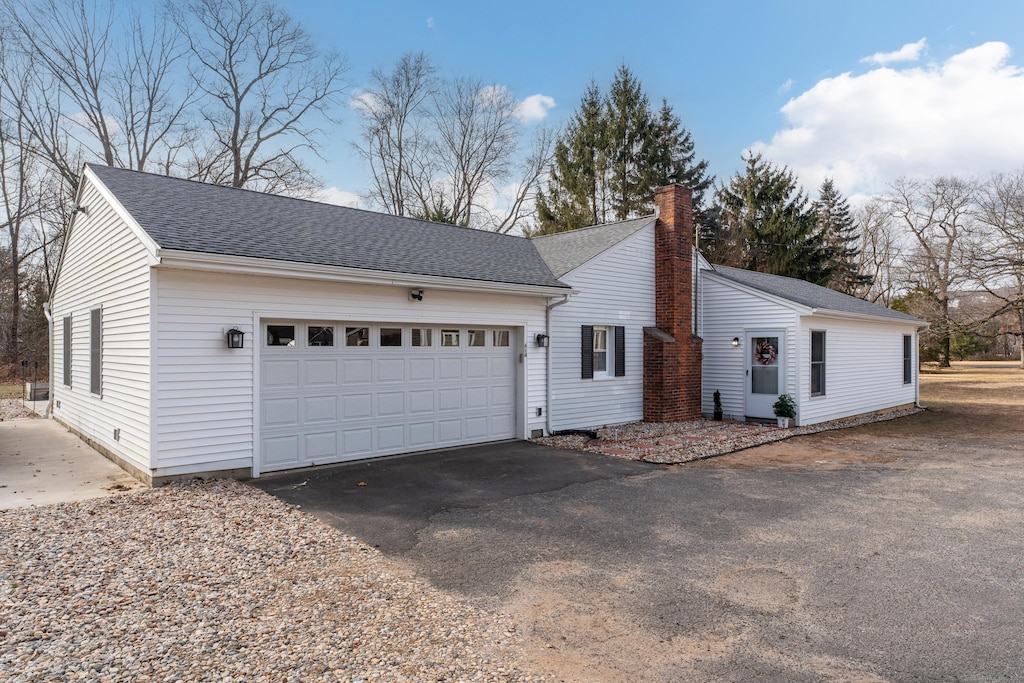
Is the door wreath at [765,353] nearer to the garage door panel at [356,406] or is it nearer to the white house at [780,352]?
the white house at [780,352]

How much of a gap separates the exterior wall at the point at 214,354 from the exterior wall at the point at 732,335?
8677 mm

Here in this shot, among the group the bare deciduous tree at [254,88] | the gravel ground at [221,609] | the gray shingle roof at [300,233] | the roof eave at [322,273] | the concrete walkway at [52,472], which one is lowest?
the gravel ground at [221,609]

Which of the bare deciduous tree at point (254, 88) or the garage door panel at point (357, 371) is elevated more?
the bare deciduous tree at point (254, 88)

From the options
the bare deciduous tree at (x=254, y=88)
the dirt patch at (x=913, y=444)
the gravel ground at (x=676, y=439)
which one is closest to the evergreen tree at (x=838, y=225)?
the dirt patch at (x=913, y=444)

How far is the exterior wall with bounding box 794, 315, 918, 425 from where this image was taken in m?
12.3

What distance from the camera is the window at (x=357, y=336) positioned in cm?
830

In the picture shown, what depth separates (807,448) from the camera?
10062 mm

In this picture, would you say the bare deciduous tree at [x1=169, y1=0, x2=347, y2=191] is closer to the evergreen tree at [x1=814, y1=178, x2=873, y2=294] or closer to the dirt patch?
the dirt patch

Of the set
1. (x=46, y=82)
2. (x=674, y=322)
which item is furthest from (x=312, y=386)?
(x=46, y=82)

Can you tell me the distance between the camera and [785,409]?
12.0 metres

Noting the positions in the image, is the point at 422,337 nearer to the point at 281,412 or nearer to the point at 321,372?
the point at 321,372

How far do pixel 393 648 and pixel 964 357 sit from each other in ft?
190

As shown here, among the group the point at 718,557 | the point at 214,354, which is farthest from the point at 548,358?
the point at 718,557

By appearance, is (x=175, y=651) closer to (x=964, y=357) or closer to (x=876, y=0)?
(x=876, y=0)
